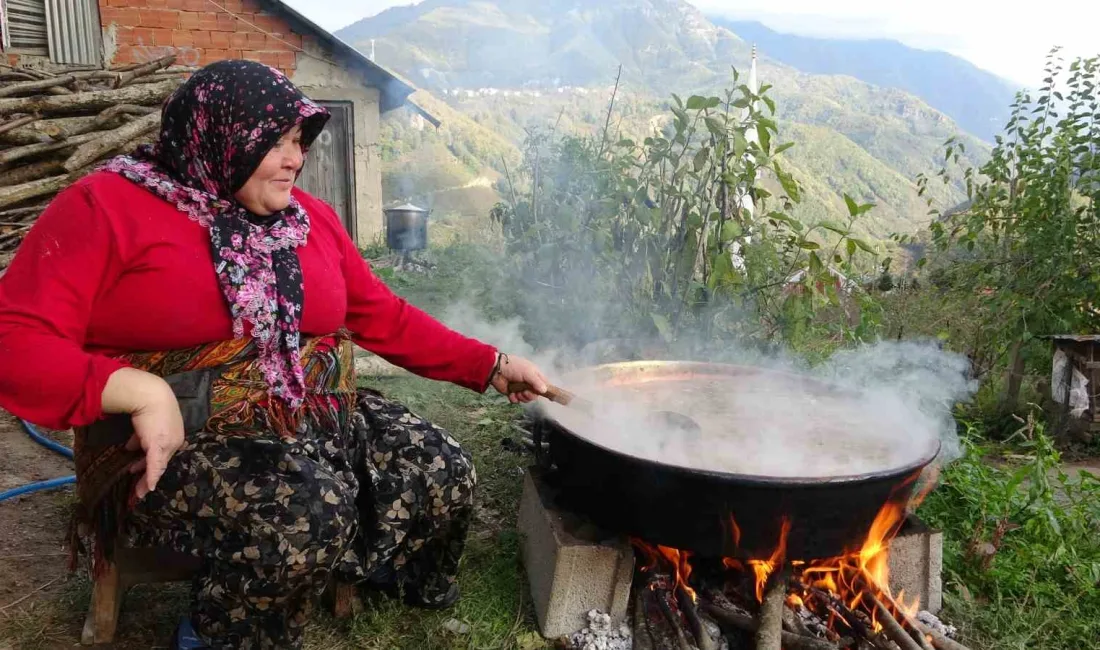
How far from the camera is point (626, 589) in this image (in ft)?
7.99

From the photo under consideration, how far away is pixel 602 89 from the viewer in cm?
715

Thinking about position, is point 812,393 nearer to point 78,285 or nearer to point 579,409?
point 579,409

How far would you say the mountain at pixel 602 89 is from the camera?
218 inches

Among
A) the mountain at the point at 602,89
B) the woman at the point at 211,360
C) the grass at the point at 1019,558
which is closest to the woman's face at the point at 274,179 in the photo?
the woman at the point at 211,360

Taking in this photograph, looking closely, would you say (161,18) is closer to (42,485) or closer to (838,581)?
(42,485)

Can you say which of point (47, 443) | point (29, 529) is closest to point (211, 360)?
point (29, 529)

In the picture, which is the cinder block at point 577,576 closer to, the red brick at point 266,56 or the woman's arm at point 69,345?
the woman's arm at point 69,345

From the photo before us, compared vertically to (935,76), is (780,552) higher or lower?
lower

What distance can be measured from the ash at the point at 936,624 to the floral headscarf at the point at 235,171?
7.15 ft

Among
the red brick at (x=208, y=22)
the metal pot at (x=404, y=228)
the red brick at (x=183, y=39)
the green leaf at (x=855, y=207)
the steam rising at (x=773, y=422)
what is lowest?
the metal pot at (x=404, y=228)

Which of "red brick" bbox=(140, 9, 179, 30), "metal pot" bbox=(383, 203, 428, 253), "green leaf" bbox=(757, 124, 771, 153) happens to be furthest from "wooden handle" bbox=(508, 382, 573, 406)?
"red brick" bbox=(140, 9, 179, 30)

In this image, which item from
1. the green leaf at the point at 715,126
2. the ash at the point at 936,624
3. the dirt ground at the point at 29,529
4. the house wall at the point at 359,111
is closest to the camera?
the ash at the point at 936,624

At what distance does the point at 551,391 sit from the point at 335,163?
8.95m

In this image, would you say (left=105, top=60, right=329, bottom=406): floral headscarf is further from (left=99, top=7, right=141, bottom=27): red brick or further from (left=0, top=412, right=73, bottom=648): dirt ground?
(left=99, top=7, right=141, bottom=27): red brick
